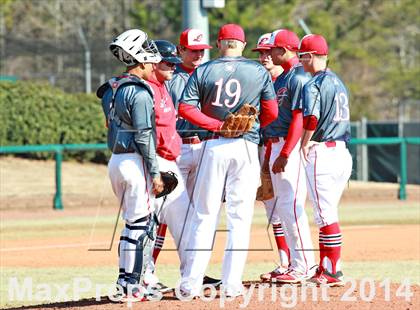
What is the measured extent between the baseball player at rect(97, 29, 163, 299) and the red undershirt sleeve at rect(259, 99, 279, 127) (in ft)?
3.06

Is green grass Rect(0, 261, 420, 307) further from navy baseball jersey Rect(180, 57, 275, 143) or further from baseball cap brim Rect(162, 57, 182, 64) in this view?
navy baseball jersey Rect(180, 57, 275, 143)

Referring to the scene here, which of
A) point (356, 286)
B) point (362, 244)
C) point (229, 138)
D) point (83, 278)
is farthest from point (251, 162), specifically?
point (362, 244)

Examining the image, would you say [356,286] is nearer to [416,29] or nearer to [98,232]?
[98,232]

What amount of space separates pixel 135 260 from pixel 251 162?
3.94 ft

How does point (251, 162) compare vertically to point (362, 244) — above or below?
above

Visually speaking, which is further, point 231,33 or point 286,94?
point 286,94

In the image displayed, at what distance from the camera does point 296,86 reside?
915cm

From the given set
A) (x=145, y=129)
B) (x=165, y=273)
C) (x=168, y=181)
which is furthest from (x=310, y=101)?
(x=165, y=273)

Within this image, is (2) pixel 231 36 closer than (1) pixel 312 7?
Yes

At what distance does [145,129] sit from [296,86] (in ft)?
5.85

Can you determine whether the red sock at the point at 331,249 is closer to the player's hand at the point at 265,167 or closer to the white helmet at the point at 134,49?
the player's hand at the point at 265,167

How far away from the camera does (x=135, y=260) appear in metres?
8.16

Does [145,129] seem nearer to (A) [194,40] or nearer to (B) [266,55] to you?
(A) [194,40]

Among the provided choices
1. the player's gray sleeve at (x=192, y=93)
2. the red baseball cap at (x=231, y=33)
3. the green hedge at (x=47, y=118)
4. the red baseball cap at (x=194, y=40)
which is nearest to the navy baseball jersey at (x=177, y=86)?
the red baseball cap at (x=194, y=40)
